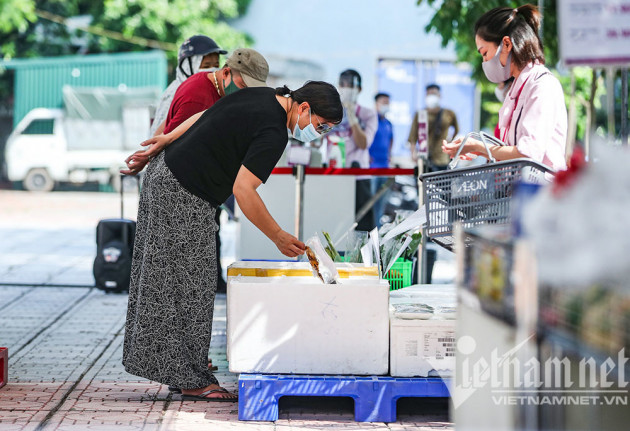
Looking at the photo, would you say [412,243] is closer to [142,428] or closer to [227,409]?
[227,409]

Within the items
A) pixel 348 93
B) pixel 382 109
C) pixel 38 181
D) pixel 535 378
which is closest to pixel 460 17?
pixel 348 93

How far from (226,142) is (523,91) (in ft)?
4.58

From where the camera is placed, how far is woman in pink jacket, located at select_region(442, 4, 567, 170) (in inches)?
165

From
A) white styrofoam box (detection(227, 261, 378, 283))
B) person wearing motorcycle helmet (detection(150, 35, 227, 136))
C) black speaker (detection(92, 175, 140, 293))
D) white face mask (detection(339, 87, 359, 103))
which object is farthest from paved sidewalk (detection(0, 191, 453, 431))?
white face mask (detection(339, 87, 359, 103))

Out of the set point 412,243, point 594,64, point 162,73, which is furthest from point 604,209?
point 162,73

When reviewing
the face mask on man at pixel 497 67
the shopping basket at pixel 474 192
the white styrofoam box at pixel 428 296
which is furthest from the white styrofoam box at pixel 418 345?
the face mask on man at pixel 497 67

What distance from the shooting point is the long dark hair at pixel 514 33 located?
4.36 m

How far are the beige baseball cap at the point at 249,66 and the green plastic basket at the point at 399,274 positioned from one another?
57.2 inches

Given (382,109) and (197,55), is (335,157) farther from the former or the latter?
(382,109)

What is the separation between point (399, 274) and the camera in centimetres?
579

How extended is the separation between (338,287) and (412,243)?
1812 mm

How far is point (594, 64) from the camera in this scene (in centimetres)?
283

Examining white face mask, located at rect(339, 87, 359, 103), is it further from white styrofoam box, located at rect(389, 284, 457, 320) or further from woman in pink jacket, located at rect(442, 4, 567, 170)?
woman in pink jacket, located at rect(442, 4, 567, 170)

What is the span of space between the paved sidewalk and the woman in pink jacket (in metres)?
1.33
